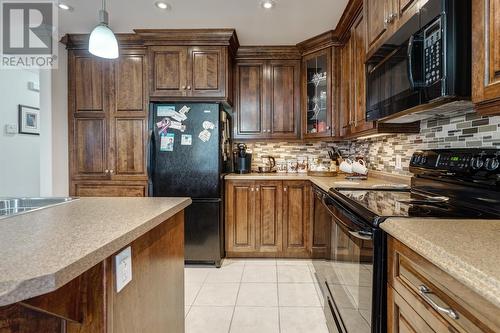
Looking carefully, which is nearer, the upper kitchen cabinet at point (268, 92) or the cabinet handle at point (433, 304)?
the cabinet handle at point (433, 304)

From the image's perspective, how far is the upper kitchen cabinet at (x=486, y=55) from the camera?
92cm

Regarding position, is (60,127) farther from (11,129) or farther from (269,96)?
(269,96)

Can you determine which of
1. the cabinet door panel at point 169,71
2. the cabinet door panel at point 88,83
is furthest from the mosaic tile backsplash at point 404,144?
the cabinet door panel at point 88,83

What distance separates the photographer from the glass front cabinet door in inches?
119

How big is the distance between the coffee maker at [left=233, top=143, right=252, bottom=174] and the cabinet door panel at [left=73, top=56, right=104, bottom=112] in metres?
1.59

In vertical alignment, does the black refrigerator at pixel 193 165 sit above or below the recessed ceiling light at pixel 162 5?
below

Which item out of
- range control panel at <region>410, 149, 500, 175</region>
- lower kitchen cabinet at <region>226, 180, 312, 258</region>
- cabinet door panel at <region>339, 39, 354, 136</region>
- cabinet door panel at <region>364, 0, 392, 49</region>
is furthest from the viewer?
lower kitchen cabinet at <region>226, 180, 312, 258</region>

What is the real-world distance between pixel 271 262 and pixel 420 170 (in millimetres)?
1808

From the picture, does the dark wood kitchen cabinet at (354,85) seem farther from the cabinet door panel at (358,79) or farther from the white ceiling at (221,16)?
the white ceiling at (221,16)

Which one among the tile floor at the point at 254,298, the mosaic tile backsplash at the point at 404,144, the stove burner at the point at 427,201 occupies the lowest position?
the tile floor at the point at 254,298

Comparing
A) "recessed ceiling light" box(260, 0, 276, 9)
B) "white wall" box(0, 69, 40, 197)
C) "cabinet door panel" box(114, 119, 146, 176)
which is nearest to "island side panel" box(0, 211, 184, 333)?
"cabinet door panel" box(114, 119, 146, 176)

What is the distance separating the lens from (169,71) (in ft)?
9.55

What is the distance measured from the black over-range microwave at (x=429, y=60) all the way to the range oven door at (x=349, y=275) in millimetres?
608

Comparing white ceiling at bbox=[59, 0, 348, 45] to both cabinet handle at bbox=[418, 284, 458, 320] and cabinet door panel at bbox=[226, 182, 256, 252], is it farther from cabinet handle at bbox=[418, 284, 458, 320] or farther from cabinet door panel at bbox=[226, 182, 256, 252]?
cabinet handle at bbox=[418, 284, 458, 320]
